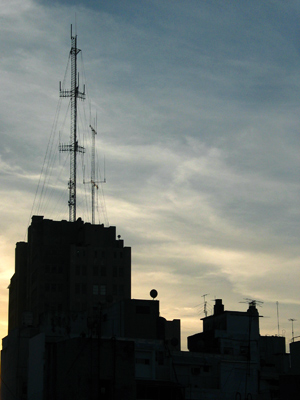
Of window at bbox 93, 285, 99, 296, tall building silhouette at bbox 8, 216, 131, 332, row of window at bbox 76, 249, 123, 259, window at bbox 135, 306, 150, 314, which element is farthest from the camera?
row of window at bbox 76, 249, 123, 259

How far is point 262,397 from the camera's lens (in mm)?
97938

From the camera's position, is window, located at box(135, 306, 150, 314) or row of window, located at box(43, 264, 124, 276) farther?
row of window, located at box(43, 264, 124, 276)

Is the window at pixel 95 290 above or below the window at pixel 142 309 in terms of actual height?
above

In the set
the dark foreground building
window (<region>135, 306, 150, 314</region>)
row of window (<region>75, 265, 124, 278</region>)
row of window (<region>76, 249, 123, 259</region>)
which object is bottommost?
the dark foreground building

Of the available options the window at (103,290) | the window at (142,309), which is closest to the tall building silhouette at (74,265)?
the window at (103,290)

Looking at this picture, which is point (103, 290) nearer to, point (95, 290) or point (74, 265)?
point (95, 290)

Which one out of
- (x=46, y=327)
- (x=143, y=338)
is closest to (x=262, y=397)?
(x=143, y=338)

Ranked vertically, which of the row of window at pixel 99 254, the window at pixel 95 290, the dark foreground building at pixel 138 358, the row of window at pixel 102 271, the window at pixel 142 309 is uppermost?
the row of window at pixel 99 254

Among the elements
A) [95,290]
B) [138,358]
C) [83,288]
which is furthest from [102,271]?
[138,358]

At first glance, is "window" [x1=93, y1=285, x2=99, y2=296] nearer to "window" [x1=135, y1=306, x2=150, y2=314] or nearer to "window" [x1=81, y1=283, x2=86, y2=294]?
"window" [x1=81, y1=283, x2=86, y2=294]

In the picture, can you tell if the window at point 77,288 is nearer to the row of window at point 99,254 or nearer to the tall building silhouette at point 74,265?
the tall building silhouette at point 74,265

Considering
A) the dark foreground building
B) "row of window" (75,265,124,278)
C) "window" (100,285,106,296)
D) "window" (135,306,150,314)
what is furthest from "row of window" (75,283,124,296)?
"window" (135,306,150,314)

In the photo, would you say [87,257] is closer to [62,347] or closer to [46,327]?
[46,327]

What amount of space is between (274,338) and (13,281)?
8632cm
